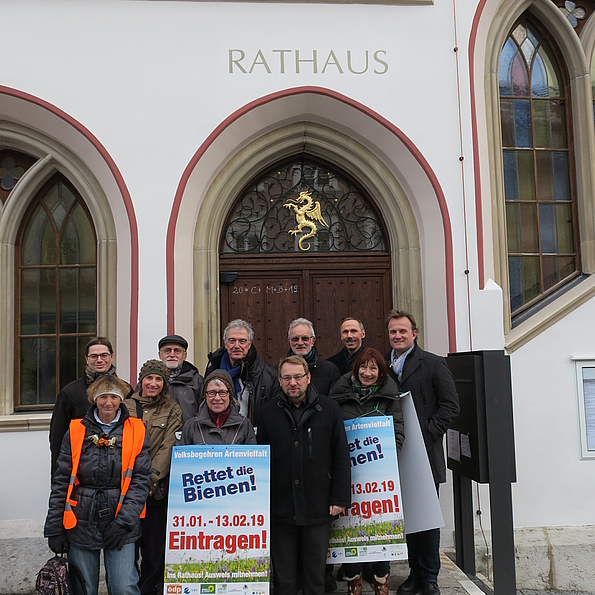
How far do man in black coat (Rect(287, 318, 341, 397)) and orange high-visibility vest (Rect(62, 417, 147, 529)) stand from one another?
1267 millimetres

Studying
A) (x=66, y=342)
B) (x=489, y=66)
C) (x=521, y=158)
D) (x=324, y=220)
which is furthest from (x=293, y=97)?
(x=66, y=342)

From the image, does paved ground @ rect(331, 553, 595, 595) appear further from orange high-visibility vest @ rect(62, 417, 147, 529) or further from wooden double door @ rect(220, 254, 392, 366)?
wooden double door @ rect(220, 254, 392, 366)

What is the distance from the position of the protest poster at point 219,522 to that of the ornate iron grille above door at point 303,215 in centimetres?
321

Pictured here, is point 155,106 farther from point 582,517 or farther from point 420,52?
point 582,517

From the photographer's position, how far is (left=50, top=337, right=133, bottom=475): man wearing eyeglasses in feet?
14.7

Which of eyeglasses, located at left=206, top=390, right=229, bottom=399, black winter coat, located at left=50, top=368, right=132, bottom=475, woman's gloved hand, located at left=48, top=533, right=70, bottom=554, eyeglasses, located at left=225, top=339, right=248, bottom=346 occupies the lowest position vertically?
woman's gloved hand, located at left=48, top=533, right=70, bottom=554

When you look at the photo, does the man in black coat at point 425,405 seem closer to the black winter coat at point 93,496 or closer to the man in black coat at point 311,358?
the man in black coat at point 311,358

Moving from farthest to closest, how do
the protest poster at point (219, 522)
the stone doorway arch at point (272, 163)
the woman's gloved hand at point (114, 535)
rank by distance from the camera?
the stone doorway arch at point (272, 163), the protest poster at point (219, 522), the woman's gloved hand at point (114, 535)

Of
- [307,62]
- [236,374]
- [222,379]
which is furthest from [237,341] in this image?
[307,62]

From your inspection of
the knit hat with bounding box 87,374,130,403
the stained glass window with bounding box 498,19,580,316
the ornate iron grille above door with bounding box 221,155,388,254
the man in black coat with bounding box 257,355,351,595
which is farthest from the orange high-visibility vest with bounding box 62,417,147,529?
the stained glass window with bounding box 498,19,580,316

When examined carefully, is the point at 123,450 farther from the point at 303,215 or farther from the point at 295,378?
the point at 303,215

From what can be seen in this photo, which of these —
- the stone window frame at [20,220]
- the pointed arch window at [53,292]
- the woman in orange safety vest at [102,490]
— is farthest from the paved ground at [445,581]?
the pointed arch window at [53,292]

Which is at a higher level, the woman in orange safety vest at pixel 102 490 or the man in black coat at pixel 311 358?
the man in black coat at pixel 311 358

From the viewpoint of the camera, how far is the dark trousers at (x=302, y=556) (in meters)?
3.95
